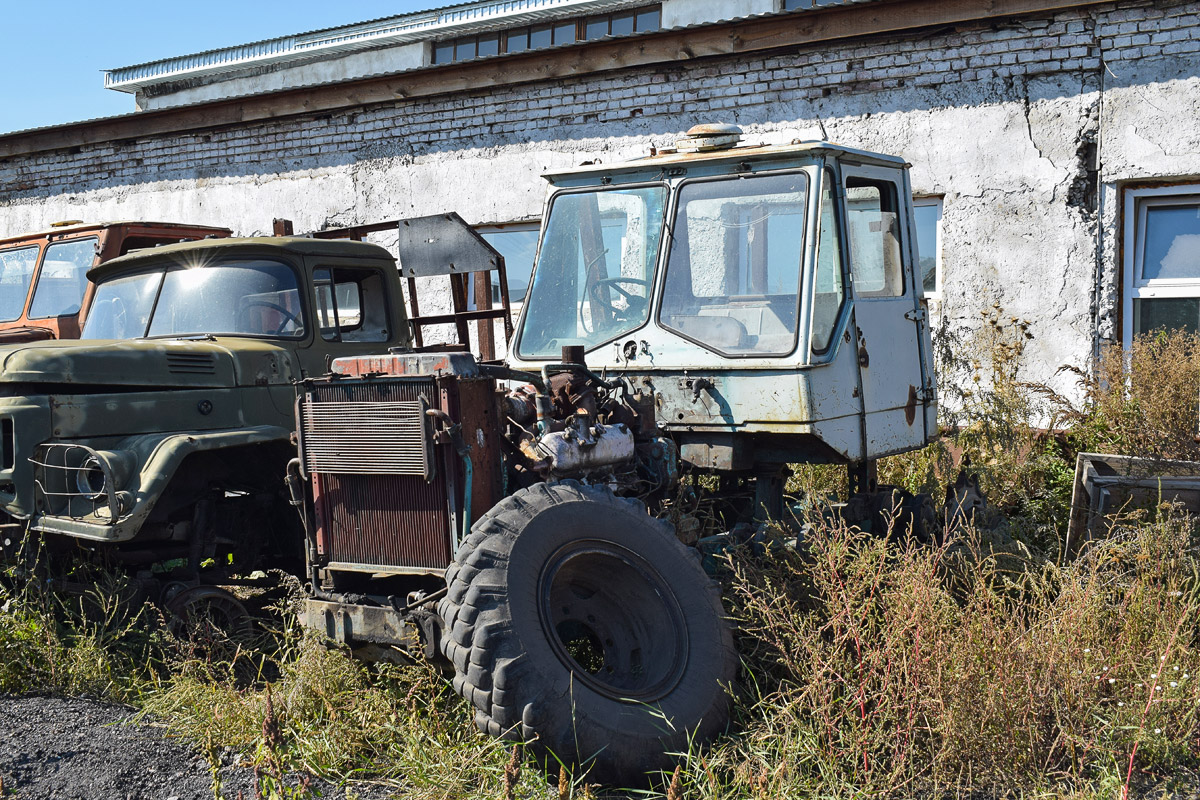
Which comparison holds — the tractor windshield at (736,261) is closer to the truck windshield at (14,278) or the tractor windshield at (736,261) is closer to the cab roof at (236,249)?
the cab roof at (236,249)

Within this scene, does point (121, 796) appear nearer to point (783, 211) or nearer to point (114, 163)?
point (783, 211)

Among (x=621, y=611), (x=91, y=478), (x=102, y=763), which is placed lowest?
(x=102, y=763)

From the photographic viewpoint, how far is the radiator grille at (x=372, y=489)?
3828 millimetres

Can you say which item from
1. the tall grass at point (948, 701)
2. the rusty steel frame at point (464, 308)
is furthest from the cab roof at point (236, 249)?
the tall grass at point (948, 701)

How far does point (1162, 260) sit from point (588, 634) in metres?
6.18

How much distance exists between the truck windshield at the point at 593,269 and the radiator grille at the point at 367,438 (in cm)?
137

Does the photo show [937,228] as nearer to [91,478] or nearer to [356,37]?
[91,478]

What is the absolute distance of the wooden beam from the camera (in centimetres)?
833

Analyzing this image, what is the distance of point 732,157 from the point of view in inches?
190

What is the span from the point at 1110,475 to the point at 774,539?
7.27ft

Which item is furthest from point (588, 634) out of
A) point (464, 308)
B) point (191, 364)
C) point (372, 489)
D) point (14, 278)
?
point (14, 278)

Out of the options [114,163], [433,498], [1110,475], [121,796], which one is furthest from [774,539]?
[114,163]

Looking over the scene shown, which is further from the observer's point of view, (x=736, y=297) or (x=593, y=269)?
(x=593, y=269)

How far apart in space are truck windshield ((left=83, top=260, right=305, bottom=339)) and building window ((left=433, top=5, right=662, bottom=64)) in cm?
1040
